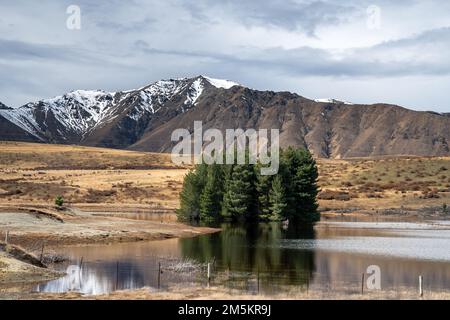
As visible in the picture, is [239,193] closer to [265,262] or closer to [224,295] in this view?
[265,262]

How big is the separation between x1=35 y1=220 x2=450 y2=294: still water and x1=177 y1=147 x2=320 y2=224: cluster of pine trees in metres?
20.2

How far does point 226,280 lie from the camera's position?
4672cm

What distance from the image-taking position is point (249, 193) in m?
112

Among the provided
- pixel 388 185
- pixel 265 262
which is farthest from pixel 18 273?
pixel 388 185

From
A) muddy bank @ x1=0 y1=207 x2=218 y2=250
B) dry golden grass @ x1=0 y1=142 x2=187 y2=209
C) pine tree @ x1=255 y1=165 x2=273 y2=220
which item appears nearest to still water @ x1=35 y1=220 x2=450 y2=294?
muddy bank @ x1=0 y1=207 x2=218 y2=250

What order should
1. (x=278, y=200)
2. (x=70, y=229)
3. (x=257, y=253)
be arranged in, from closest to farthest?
(x=257, y=253) → (x=70, y=229) → (x=278, y=200)

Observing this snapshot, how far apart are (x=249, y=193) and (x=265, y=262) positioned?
175 feet

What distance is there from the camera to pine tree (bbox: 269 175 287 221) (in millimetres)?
107875

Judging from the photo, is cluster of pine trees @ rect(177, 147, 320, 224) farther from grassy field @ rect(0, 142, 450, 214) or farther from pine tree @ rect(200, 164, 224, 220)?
grassy field @ rect(0, 142, 450, 214)

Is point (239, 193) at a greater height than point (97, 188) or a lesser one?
greater
